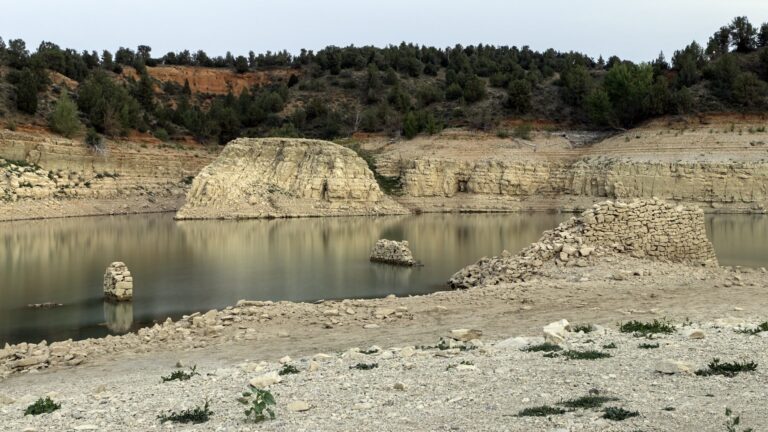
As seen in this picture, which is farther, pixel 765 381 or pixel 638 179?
pixel 638 179

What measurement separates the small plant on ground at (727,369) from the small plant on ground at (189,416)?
17.4 ft

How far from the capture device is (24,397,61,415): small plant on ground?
305 inches

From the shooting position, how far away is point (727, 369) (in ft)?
25.7

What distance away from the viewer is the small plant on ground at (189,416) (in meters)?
7.10

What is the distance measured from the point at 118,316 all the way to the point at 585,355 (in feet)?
38.9

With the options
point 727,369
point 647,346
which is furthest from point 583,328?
point 727,369

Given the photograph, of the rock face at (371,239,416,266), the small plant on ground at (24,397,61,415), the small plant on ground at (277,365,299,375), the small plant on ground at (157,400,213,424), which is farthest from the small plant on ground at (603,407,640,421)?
the rock face at (371,239,416,266)

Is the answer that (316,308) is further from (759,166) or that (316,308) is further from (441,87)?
(441,87)

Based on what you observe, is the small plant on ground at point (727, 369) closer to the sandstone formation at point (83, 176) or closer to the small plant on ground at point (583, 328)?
the small plant on ground at point (583, 328)

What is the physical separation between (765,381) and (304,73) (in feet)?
293

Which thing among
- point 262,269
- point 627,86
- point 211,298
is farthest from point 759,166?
point 211,298

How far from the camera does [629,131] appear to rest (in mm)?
59375

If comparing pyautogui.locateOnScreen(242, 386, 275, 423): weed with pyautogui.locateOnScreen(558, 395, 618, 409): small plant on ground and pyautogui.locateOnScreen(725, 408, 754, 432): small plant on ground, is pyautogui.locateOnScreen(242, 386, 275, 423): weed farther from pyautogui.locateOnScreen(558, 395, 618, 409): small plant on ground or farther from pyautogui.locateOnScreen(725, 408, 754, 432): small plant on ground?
pyautogui.locateOnScreen(725, 408, 754, 432): small plant on ground

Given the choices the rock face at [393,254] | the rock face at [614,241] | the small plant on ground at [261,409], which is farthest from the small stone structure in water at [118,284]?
the small plant on ground at [261,409]
